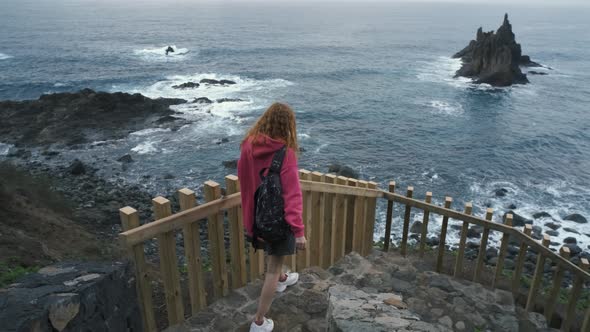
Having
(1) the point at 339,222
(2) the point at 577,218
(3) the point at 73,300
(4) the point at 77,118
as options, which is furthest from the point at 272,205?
(4) the point at 77,118

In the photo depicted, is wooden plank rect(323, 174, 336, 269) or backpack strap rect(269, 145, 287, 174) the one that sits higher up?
backpack strap rect(269, 145, 287, 174)

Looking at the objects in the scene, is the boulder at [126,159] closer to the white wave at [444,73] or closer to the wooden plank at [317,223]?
the wooden plank at [317,223]

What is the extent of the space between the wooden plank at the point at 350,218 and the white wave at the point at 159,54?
53.9 m

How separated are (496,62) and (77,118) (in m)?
38.9

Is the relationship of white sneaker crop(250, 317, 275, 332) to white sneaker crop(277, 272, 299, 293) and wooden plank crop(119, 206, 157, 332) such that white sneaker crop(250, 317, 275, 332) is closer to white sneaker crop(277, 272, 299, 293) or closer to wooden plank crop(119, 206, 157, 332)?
white sneaker crop(277, 272, 299, 293)

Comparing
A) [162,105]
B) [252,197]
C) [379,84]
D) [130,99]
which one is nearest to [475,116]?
[379,84]

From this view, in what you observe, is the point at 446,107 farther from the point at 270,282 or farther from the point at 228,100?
the point at 270,282

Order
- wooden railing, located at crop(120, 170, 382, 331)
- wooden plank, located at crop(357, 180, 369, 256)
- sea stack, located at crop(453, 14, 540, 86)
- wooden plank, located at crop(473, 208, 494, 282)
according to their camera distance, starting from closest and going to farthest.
Result: wooden railing, located at crop(120, 170, 382, 331) → wooden plank, located at crop(473, 208, 494, 282) → wooden plank, located at crop(357, 180, 369, 256) → sea stack, located at crop(453, 14, 540, 86)

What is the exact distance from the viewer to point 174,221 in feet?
13.3

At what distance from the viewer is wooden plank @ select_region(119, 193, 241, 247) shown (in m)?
3.72

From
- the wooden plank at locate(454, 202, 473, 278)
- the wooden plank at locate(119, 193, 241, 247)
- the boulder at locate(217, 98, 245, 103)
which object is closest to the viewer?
the wooden plank at locate(119, 193, 241, 247)

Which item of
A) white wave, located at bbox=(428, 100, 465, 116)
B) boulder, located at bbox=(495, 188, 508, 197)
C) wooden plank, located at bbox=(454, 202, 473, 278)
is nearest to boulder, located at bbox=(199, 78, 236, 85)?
white wave, located at bbox=(428, 100, 465, 116)

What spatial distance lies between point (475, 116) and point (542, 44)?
179 ft

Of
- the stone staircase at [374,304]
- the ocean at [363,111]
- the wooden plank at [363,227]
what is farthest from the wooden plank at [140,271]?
the ocean at [363,111]
